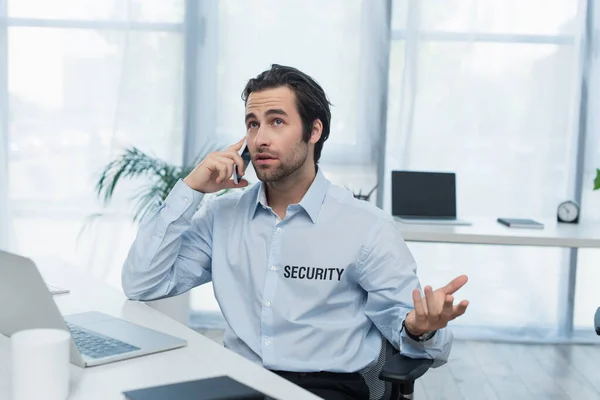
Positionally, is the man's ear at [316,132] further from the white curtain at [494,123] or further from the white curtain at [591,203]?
the white curtain at [591,203]

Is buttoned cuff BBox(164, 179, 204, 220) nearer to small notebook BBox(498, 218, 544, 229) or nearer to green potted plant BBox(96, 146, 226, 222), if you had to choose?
green potted plant BBox(96, 146, 226, 222)

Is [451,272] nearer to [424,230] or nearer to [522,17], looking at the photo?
[424,230]

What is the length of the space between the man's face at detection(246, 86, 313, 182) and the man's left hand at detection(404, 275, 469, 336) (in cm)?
50

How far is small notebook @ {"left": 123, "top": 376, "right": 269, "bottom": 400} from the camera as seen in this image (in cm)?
106

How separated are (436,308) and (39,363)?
2.61 feet

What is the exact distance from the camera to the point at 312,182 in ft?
6.09

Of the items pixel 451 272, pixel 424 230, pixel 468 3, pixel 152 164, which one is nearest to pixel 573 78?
pixel 468 3

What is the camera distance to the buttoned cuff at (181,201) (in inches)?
69.0

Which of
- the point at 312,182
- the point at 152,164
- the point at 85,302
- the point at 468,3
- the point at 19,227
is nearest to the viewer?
the point at 85,302

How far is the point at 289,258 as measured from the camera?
1753 millimetres

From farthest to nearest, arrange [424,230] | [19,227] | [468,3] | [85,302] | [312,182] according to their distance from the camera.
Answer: [19,227], [468,3], [424,230], [312,182], [85,302]

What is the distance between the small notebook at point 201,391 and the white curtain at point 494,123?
293 cm

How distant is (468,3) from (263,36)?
1126 mm

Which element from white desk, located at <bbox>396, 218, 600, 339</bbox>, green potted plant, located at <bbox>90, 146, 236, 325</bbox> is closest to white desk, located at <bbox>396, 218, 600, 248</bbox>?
white desk, located at <bbox>396, 218, 600, 339</bbox>
